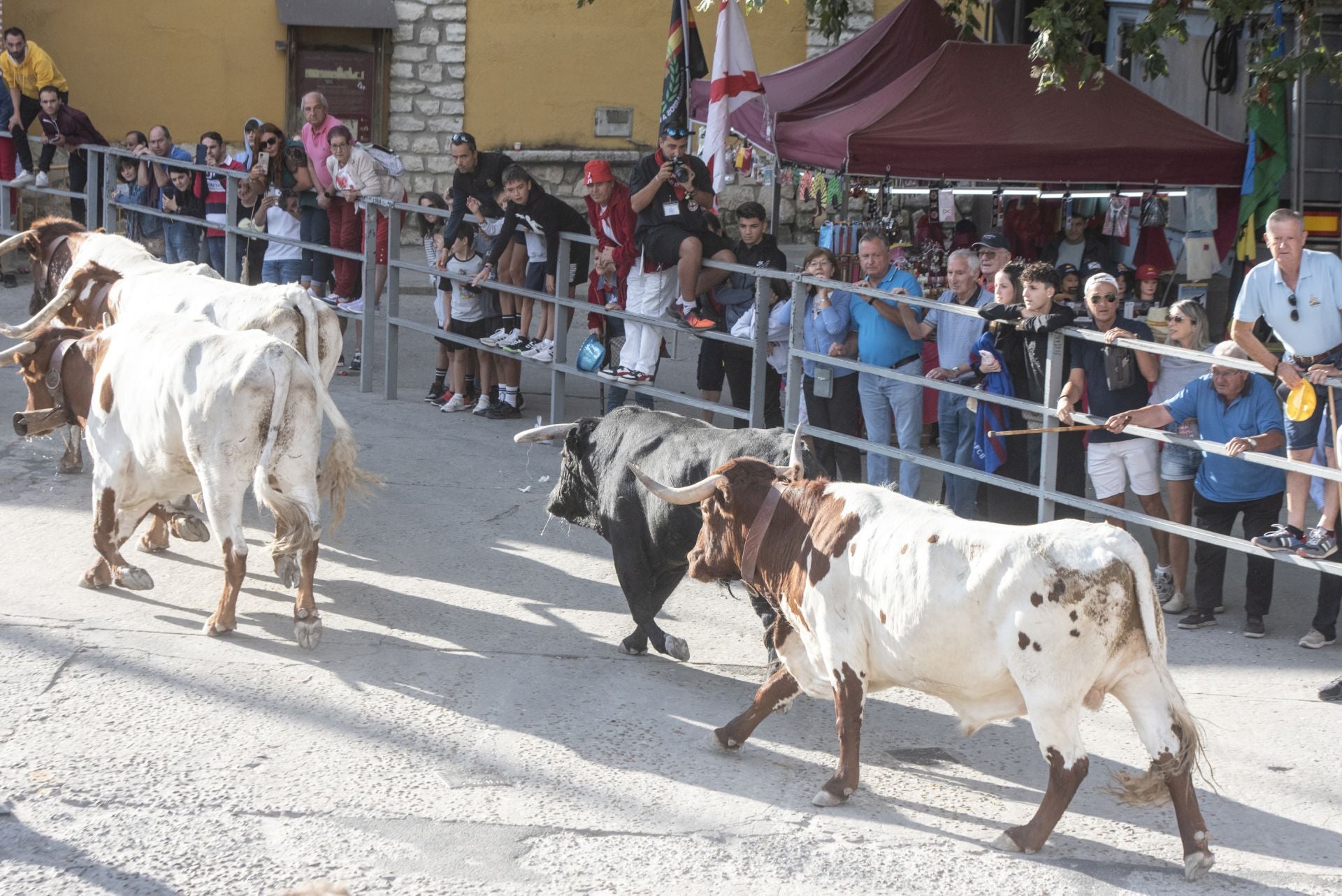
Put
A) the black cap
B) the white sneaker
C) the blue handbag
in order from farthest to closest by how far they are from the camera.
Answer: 1. the white sneaker
2. the blue handbag
3. the black cap

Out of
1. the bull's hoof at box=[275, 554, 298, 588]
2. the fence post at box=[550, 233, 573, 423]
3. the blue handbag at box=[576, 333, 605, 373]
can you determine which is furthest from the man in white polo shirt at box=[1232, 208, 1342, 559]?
the fence post at box=[550, 233, 573, 423]

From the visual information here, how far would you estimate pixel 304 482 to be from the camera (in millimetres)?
6723

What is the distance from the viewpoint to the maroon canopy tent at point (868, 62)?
12.2 meters

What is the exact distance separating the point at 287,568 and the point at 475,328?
4.12m

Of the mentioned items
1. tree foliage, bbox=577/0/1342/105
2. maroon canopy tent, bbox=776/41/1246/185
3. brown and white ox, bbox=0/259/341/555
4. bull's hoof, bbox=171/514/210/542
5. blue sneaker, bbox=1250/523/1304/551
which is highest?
tree foliage, bbox=577/0/1342/105

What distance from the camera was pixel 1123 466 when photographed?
729cm

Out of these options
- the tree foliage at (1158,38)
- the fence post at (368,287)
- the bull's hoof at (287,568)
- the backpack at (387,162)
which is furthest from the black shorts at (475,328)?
the bull's hoof at (287,568)

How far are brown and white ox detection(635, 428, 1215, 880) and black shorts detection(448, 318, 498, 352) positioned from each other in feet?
18.3

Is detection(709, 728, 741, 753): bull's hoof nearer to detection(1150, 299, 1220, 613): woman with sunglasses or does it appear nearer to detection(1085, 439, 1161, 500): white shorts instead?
detection(1085, 439, 1161, 500): white shorts

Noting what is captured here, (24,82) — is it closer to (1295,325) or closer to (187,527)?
(187,527)

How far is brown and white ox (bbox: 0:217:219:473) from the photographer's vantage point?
8.94m

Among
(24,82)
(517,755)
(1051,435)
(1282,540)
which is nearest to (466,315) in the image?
(1051,435)

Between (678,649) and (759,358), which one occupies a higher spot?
(759,358)

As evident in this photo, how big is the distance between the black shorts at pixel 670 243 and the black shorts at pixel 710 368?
2.17ft
